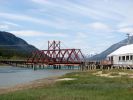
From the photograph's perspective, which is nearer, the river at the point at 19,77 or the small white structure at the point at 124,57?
the river at the point at 19,77

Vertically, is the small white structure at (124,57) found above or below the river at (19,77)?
above

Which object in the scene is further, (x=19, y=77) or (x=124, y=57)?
(x=124, y=57)

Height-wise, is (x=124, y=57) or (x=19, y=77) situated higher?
(x=124, y=57)

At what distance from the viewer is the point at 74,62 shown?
170 meters

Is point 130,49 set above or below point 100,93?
above

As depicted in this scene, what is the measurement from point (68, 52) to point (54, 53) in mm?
7418

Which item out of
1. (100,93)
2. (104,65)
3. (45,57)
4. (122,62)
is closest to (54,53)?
(45,57)

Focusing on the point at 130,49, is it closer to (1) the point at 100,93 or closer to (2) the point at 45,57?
(1) the point at 100,93

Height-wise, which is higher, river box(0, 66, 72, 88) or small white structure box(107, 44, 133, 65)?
small white structure box(107, 44, 133, 65)

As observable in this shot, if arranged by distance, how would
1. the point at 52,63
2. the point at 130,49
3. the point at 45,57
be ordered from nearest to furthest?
the point at 130,49 < the point at 52,63 < the point at 45,57

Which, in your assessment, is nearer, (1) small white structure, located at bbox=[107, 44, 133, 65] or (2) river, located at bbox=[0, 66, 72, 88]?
(2) river, located at bbox=[0, 66, 72, 88]

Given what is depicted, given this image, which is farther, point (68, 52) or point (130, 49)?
point (68, 52)

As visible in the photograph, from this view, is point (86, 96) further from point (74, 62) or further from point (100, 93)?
point (74, 62)

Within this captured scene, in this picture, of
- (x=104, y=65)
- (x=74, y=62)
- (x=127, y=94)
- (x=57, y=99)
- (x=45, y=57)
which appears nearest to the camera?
(x=57, y=99)
